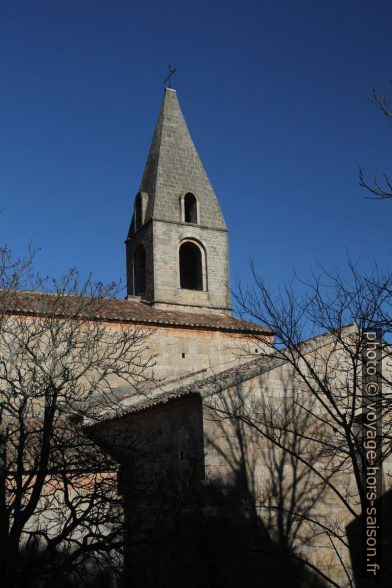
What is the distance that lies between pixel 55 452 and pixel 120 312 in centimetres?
982

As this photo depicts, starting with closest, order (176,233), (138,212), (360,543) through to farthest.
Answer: (360,543)
(176,233)
(138,212)

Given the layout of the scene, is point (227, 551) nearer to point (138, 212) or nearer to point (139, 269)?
point (139, 269)

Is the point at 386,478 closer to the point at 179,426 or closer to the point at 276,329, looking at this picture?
the point at 179,426

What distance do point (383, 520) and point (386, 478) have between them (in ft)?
2.57

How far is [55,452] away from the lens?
12359 mm

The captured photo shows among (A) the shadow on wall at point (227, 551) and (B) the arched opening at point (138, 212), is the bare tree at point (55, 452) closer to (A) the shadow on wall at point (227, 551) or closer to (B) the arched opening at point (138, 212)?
(A) the shadow on wall at point (227, 551)

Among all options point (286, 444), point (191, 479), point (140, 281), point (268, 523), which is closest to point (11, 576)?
point (191, 479)

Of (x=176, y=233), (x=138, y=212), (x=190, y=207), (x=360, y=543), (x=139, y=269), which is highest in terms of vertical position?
(x=190, y=207)

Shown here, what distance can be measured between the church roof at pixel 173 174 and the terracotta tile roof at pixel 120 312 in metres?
4.16

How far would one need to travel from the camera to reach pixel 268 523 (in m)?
12.3

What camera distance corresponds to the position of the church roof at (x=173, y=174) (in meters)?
27.2

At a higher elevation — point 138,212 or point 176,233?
point 138,212

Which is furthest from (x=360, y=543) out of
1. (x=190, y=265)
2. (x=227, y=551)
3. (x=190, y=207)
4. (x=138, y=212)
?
(x=138, y=212)

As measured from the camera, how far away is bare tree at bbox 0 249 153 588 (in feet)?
28.6
